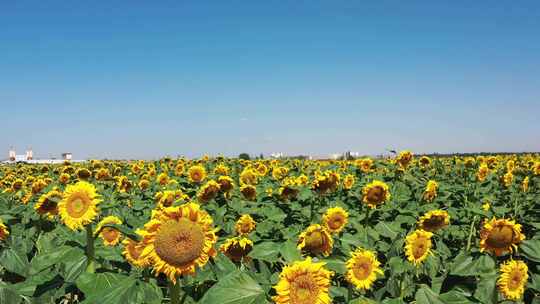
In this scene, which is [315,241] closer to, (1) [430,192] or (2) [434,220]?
(2) [434,220]

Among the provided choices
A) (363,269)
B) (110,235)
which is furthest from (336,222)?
(110,235)

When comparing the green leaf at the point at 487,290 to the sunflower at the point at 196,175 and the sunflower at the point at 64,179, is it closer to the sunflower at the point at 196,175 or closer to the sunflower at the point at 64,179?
the sunflower at the point at 196,175

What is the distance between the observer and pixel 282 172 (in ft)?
34.5

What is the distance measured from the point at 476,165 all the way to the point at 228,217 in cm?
966

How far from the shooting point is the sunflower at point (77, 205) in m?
3.48

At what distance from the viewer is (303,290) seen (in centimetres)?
224

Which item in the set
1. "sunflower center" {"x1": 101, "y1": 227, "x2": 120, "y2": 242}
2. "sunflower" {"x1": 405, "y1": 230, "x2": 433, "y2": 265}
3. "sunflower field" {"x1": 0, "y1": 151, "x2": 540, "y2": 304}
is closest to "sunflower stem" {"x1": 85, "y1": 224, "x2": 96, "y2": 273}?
"sunflower field" {"x1": 0, "y1": 151, "x2": 540, "y2": 304}

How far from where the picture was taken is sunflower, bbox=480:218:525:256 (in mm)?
3527

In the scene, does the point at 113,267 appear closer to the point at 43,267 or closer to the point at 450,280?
the point at 43,267

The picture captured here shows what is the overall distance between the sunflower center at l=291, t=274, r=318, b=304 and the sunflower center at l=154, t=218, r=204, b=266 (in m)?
0.53

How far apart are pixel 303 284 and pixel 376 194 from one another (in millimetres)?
3911

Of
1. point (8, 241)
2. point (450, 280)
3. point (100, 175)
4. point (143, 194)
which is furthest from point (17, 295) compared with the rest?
point (100, 175)

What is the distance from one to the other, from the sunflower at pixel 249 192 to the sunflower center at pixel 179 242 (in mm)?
4579

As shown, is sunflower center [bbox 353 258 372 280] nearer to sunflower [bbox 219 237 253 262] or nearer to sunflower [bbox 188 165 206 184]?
sunflower [bbox 219 237 253 262]
